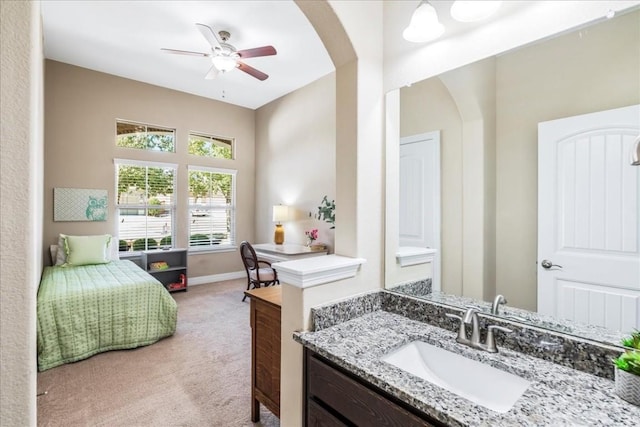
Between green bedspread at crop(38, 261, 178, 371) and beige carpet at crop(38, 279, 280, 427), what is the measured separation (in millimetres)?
112

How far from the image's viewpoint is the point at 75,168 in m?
4.65

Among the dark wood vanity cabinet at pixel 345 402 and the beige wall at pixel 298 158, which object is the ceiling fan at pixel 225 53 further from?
the dark wood vanity cabinet at pixel 345 402

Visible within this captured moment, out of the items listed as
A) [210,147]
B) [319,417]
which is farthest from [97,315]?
[210,147]

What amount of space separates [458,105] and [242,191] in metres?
5.30

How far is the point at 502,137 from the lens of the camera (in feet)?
4.66

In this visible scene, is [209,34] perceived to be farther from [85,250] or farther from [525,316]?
[525,316]

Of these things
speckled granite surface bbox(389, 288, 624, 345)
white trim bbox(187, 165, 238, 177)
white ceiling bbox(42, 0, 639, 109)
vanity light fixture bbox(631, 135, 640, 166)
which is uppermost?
white ceiling bbox(42, 0, 639, 109)

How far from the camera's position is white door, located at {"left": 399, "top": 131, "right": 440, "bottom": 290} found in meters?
1.68

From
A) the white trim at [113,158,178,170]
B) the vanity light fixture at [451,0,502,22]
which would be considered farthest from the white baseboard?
the vanity light fixture at [451,0,502,22]

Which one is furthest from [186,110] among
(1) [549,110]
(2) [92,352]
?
(1) [549,110]

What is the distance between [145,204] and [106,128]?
51.7 inches

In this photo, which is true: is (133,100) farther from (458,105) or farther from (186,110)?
(458,105)

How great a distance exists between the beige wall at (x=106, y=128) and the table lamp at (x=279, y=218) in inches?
49.3

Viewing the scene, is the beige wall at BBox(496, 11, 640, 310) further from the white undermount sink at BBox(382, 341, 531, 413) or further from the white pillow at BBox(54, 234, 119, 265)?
the white pillow at BBox(54, 234, 119, 265)
